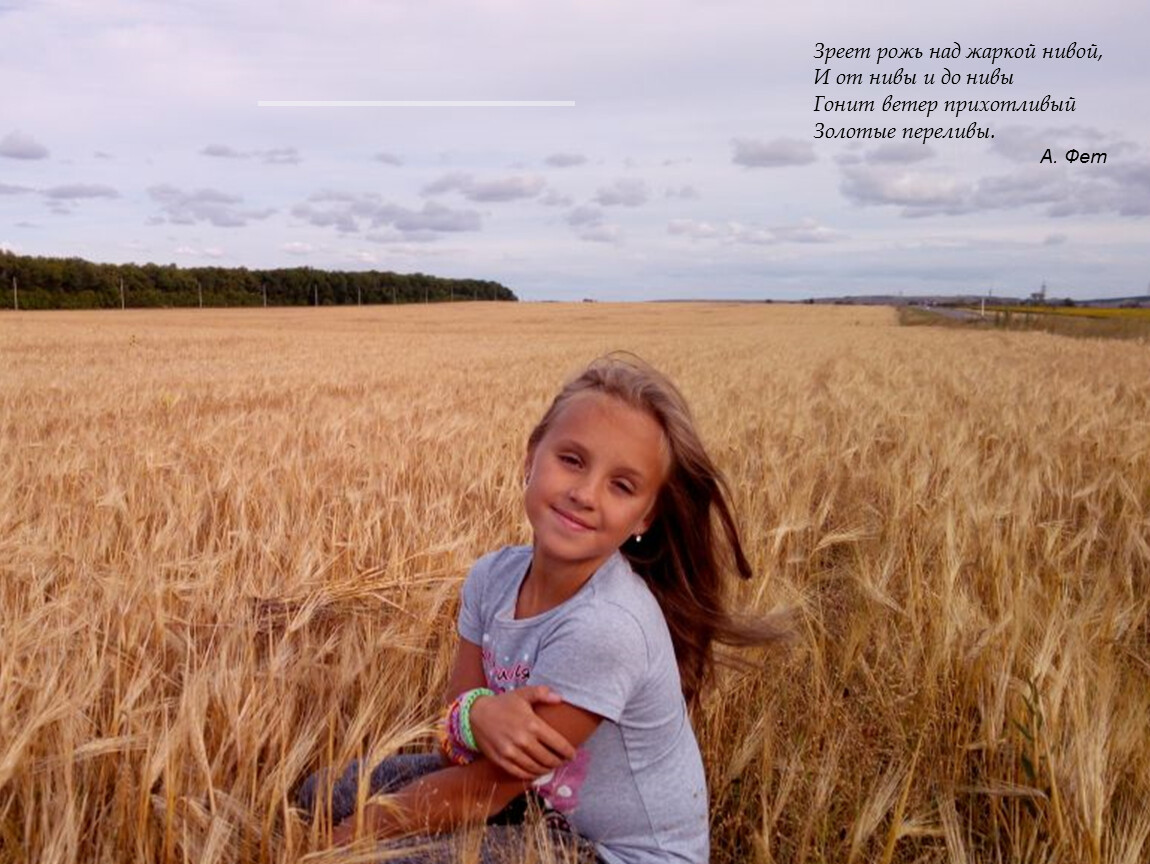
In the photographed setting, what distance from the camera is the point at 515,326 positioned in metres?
39.6

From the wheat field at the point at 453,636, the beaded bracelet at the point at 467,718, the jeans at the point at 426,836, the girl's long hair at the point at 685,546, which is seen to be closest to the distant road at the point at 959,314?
the wheat field at the point at 453,636

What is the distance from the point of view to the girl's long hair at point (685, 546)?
176cm

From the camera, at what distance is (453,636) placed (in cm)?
245

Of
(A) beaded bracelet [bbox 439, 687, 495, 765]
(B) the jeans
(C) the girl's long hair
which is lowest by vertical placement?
(B) the jeans

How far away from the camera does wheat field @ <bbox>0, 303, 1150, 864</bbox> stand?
1.47 meters

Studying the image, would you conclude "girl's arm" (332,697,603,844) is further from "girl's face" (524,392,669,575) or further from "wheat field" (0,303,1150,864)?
"girl's face" (524,392,669,575)

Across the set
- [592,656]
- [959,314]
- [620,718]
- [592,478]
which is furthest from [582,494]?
[959,314]

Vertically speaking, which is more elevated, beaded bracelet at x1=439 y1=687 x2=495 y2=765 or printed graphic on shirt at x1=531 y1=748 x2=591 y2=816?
beaded bracelet at x1=439 y1=687 x2=495 y2=765

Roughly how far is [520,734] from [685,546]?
0.54 metres

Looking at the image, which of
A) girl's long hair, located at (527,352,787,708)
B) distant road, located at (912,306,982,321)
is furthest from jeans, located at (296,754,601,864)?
distant road, located at (912,306,982,321)

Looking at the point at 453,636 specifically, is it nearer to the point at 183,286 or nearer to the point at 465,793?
the point at 465,793

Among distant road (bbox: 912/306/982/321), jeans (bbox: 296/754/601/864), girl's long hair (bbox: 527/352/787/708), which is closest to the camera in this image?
jeans (bbox: 296/754/601/864)

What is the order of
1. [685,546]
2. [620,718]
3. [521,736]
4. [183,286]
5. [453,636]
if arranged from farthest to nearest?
[183,286], [453,636], [685,546], [620,718], [521,736]

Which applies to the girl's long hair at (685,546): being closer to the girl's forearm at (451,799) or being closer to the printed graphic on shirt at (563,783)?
the printed graphic on shirt at (563,783)
